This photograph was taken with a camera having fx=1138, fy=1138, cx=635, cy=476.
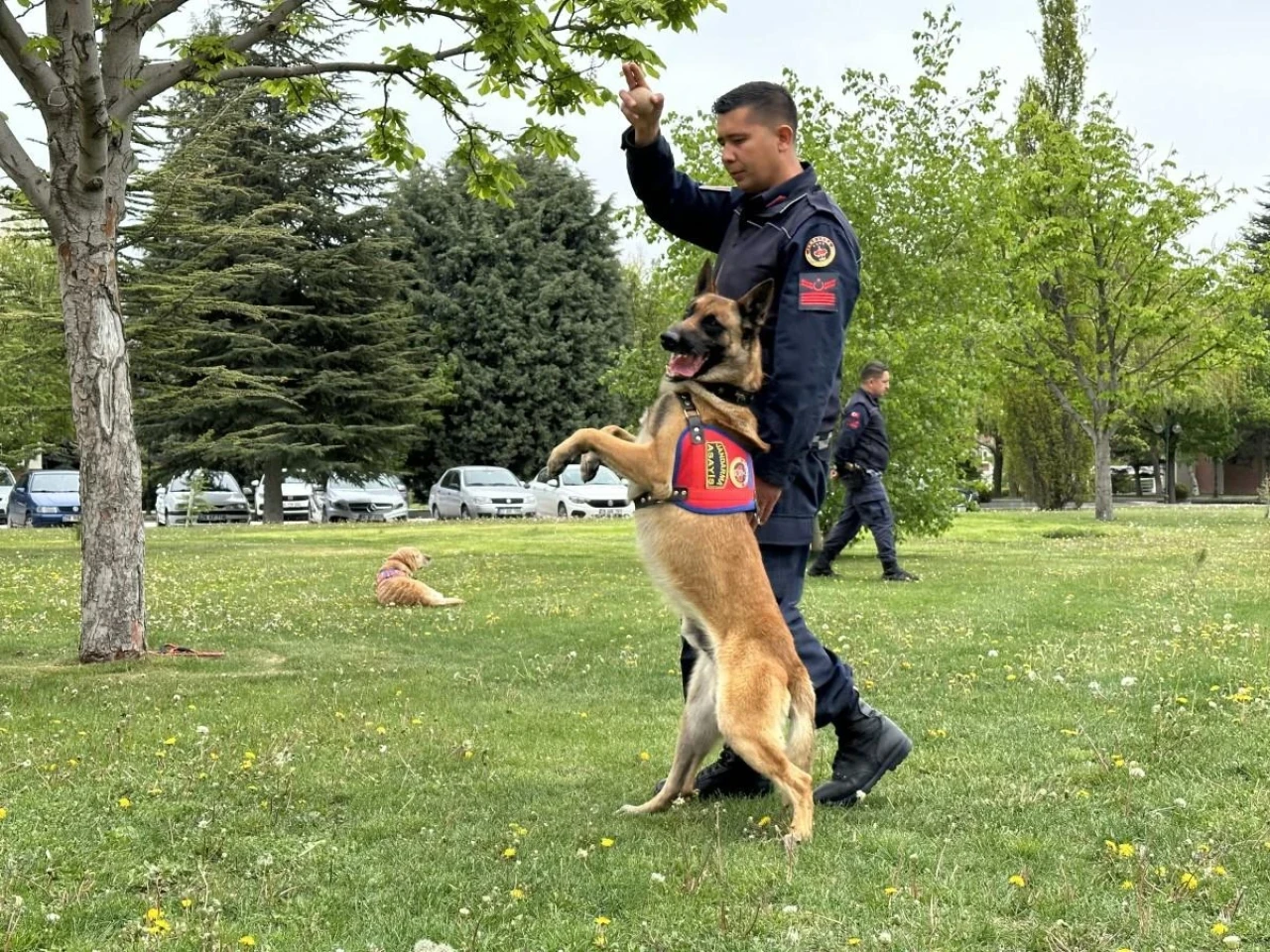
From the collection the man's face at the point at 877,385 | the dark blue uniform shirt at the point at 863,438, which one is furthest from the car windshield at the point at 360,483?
the man's face at the point at 877,385

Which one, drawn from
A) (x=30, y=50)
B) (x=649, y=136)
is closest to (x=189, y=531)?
(x=30, y=50)

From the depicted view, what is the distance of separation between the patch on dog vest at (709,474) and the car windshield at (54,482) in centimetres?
3323

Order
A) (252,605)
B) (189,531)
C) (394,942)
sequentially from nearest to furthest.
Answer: (394,942), (252,605), (189,531)

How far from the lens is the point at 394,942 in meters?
3.29

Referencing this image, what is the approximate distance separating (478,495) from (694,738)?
29.2 metres

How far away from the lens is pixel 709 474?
4.25 metres

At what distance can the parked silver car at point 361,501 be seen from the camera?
116ft

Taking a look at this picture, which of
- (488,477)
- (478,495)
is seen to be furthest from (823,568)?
(488,477)

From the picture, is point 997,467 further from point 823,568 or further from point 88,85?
point 88,85

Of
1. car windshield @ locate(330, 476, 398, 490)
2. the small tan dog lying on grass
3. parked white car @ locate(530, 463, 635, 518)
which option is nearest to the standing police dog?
the small tan dog lying on grass

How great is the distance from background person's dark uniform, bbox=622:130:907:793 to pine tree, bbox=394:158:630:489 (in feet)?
124

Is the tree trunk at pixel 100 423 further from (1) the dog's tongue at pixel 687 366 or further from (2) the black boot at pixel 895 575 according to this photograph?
(2) the black boot at pixel 895 575

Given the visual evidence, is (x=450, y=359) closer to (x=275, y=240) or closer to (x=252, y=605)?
(x=275, y=240)

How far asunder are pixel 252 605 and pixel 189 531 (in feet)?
52.7
